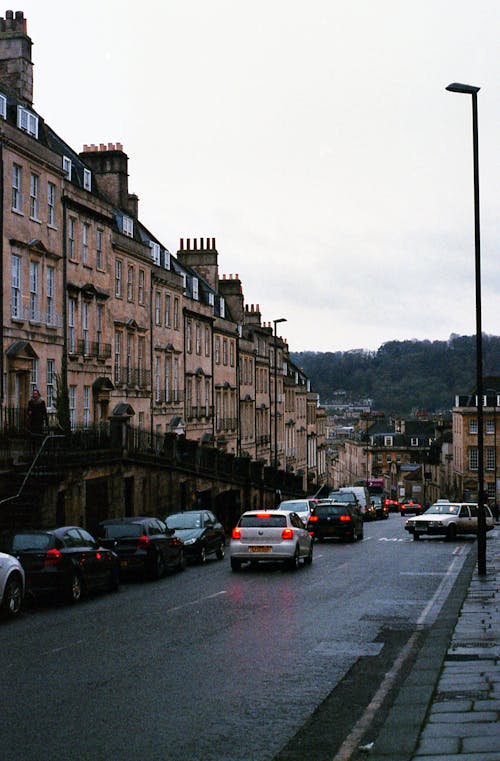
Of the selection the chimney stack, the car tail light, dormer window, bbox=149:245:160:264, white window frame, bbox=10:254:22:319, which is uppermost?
the chimney stack

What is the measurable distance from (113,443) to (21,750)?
97.0 feet

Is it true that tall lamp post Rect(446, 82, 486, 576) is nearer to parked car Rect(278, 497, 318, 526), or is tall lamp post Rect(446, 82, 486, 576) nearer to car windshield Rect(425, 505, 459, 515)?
parked car Rect(278, 497, 318, 526)

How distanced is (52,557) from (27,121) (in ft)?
72.9

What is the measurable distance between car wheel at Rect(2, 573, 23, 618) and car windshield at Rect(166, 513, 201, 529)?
43.2ft

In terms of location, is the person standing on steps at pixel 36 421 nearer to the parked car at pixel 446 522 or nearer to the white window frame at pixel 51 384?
the white window frame at pixel 51 384

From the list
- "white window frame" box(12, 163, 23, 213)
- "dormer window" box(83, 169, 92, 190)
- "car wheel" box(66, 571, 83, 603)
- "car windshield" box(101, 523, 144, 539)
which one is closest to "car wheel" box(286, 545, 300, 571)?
"car windshield" box(101, 523, 144, 539)

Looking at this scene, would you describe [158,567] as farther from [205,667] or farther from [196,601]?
[205,667]

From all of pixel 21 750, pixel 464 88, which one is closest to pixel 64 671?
pixel 21 750

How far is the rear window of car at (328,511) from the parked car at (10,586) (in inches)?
885

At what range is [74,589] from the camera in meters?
20.2

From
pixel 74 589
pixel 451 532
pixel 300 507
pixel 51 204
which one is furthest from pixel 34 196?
pixel 451 532

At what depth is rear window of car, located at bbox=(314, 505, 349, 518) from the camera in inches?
1561

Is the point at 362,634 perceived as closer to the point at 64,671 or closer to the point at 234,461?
the point at 64,671

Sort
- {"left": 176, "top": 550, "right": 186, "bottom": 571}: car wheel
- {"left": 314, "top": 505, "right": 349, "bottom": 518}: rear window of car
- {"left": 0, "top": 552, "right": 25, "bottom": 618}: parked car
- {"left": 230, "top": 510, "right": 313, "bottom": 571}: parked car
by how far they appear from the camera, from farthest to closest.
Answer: {"left": 314, "top": 505, "right": 349, "bottom": 518}: rear window of car
{"left": 176, "top": 550, "right": 186, "bottom": 571}: car wheel
{"left": 230, "top": 510, "right": 313, "bottom": 571}: parked car
{"left": 0, "top": 552, "right": 25, "bottom": 618}: parked car
